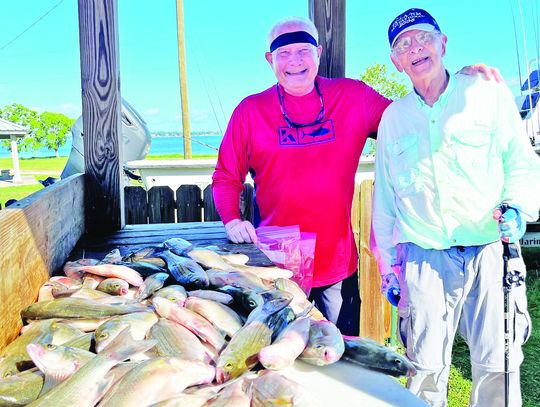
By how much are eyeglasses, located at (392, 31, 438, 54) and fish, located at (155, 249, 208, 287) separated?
1.49m

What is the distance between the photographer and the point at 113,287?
202 cm

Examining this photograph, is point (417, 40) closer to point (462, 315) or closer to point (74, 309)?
point (462, 315)

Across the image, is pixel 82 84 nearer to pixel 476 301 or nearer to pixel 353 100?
pixel 353 100

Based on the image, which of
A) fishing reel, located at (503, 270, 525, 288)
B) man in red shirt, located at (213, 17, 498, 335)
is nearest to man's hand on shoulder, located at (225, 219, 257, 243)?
man in red shirt, located at (213, 17, 498, 335)

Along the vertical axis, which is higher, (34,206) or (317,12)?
(317,12)

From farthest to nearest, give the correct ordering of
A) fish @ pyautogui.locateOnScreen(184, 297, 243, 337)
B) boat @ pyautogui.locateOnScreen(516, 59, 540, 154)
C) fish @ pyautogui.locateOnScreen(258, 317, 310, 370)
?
boat @ pyautogui.locateOnScreen(516, 59, 540, 154)
fish @ pyautogui.locateOnScreen(184, 297, 243, 337)
fish @ pyautogui.locateOnScreen(258, 317, 310, 370)

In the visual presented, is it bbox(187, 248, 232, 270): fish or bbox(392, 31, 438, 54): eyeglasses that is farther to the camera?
bbox(392, 31, 438, 54): eyeglasses

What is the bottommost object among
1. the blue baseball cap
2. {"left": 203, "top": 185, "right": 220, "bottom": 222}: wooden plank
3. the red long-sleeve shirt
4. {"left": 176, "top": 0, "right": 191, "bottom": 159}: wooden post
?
{"left": 203, "top": 185, "right": 220, "bottom": 222}: wooden plank

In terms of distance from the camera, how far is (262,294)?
1.90 metres

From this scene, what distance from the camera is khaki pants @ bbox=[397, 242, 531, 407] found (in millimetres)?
2381

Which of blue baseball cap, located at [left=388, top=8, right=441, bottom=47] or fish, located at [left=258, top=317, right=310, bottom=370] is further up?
blue baseball cap, located at [left=388, top=8, right=441, bottom=47]

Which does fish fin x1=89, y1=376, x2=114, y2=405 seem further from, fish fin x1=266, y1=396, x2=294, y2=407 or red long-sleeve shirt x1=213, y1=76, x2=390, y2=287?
red long-sleeve shirt x1=213, y1=76, x2=390, y2=287

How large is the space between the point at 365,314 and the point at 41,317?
3503 mm

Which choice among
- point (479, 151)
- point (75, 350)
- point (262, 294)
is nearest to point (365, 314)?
point (479, 151)
